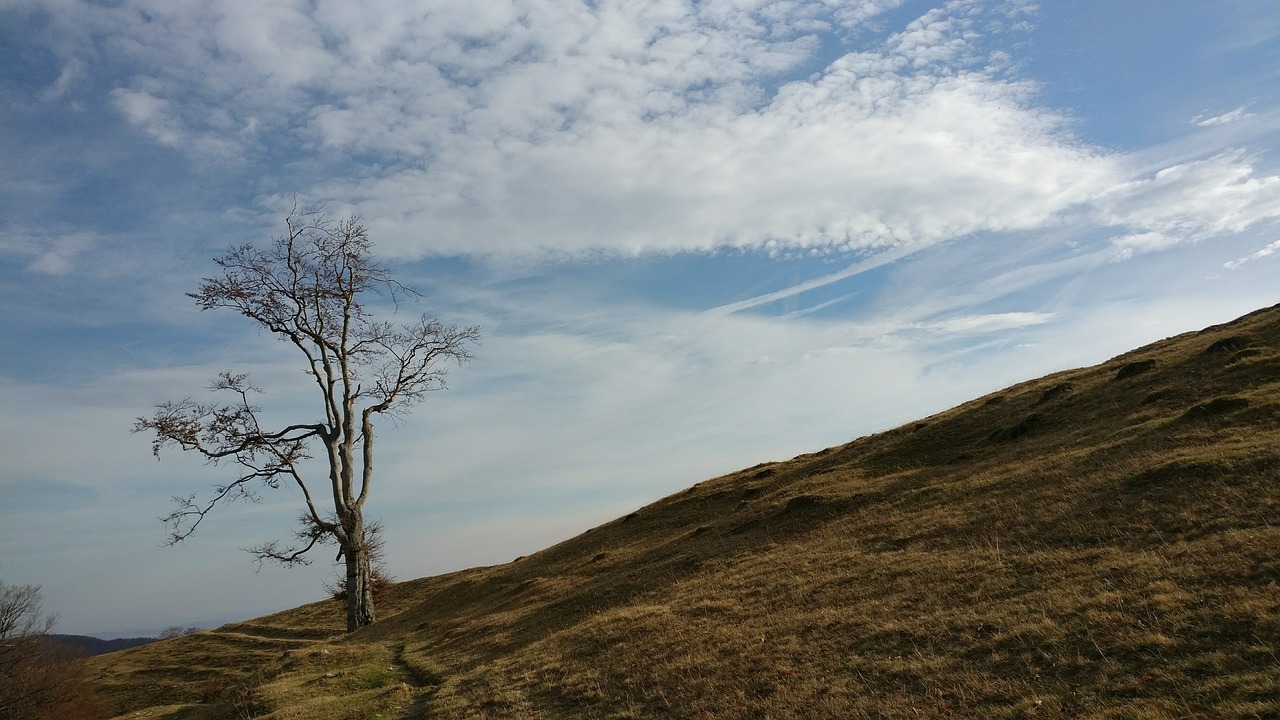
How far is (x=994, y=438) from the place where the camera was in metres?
30.9

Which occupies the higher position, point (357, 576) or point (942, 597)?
point (357, 576)

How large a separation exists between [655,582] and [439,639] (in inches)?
344

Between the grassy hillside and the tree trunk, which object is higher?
the tree trunk

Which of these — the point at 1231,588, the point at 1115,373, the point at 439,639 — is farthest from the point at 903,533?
the point at 1115,373

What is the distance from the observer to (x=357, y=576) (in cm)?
3378

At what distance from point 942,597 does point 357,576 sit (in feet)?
95.2

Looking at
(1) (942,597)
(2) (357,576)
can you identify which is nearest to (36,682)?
(2) (357,576)

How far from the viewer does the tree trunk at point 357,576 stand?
109 ft

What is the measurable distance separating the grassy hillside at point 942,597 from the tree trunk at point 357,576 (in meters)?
2.00

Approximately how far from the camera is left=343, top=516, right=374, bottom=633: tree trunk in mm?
33375

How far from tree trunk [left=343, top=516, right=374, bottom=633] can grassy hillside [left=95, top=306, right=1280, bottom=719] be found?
1995 millimetres

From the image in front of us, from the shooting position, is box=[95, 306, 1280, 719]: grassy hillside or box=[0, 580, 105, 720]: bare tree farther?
box=[0, 580, 105, 720]: bare tree

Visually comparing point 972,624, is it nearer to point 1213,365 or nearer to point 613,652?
point 613,652

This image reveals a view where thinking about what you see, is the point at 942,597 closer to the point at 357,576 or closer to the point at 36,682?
the point at 357,576
